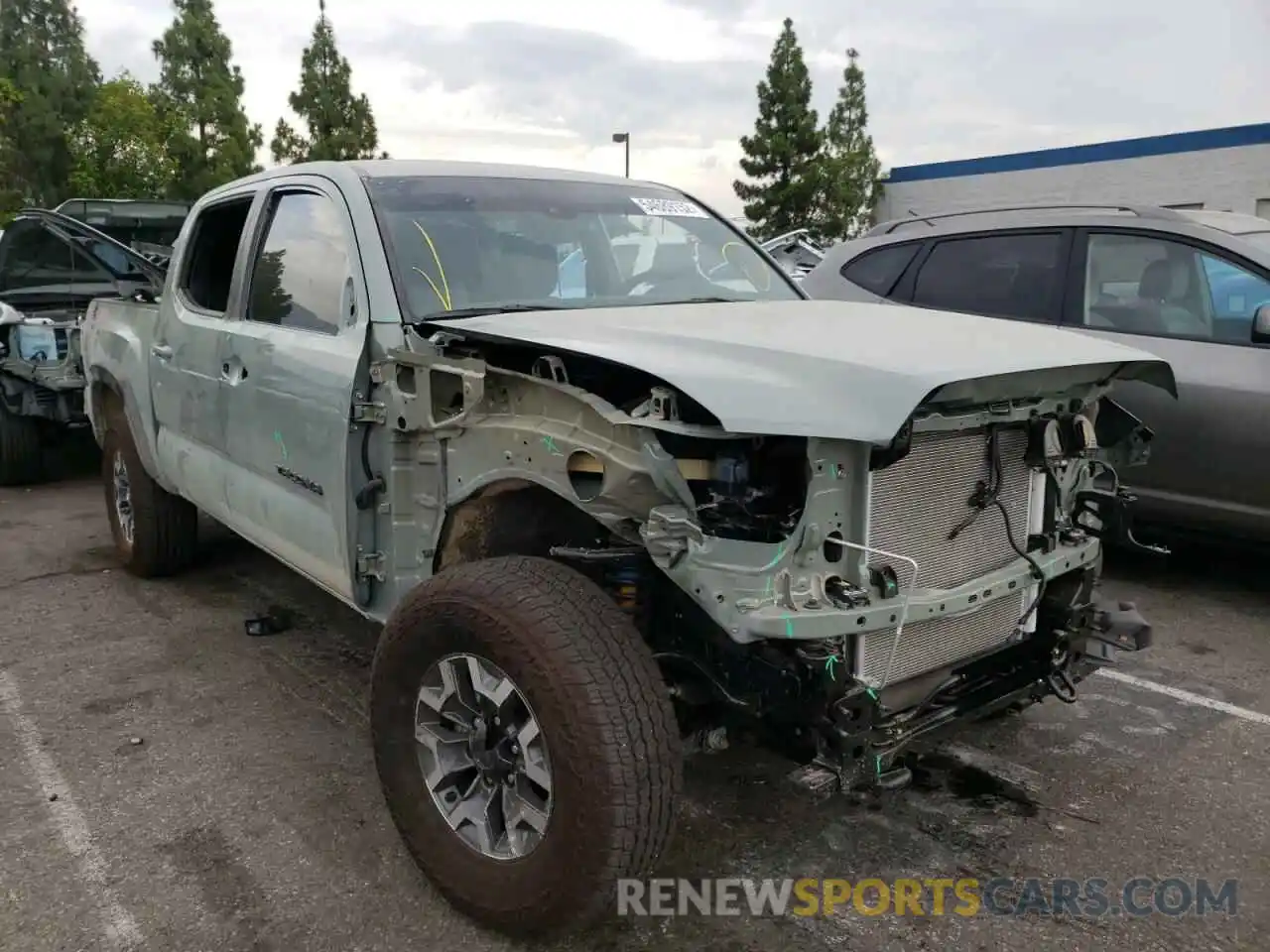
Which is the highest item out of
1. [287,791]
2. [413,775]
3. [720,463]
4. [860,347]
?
[860,347]

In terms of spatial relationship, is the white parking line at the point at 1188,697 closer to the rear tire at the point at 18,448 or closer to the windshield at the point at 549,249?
the windshield at the point at 549,249

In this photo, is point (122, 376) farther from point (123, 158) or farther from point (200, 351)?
point (123, 158)

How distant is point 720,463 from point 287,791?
1894mm

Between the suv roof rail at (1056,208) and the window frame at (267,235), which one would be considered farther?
the suv roof rail at (1056,208)

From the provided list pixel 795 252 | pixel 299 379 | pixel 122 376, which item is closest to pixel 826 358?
pixel 299 379

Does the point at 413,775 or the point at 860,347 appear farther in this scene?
the point at 413,775

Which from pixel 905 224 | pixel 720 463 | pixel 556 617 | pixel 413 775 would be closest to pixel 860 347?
pixel 720 463

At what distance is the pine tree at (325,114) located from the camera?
97.6ft

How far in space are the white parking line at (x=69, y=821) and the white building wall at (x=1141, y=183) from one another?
19307 millimetres

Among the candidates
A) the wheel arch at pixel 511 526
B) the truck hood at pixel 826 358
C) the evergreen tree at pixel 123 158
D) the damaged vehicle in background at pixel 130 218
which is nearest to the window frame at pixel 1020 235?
the truck hood at pixel 826 358

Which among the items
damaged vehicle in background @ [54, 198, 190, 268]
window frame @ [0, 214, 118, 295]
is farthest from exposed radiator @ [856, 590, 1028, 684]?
window frame @ [0, 214, 118, 295]

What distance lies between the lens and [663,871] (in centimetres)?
287

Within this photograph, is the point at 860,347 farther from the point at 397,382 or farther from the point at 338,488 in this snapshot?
the point at 338,488

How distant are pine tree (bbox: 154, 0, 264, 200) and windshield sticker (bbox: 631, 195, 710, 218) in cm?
2619
